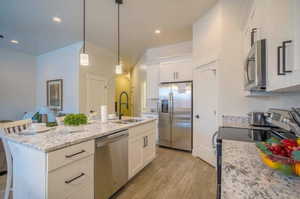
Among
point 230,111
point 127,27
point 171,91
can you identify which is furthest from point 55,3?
point 230,111

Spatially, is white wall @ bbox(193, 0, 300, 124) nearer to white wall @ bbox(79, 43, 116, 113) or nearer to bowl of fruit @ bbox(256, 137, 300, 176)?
bowl of fruit @ bbox(256, 137, 300, 176)

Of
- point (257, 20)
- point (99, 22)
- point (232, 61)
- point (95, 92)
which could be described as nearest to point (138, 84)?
point (95, 92)

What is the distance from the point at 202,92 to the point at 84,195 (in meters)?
2.64

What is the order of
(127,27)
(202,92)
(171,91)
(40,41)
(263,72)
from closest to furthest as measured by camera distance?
(263,72), (202,92), (127,27), (171,91), (40,41)

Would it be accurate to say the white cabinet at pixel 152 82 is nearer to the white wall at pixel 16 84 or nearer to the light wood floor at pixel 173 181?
the light wood floor at pixel 173 181

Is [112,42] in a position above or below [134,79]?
above

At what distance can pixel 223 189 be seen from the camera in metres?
0.63

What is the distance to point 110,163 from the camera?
172 cm

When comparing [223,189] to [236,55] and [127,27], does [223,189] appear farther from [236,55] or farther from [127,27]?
[127,27]

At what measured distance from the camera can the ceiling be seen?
2492 millimetres

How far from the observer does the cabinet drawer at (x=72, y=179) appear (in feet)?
3.78

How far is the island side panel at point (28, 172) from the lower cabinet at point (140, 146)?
112 cm

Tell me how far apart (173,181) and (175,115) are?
169 centimetres

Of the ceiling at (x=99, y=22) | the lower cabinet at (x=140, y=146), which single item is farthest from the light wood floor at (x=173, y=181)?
the ceiling at (x=99, y=22)
